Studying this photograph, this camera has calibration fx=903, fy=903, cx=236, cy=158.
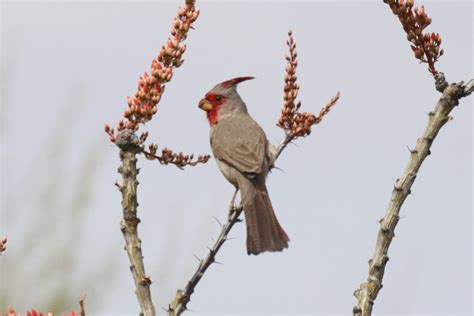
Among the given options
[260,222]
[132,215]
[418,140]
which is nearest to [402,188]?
[418,140]

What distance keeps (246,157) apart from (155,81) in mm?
2729

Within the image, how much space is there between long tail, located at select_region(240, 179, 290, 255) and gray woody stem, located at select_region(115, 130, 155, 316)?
1.86 metres

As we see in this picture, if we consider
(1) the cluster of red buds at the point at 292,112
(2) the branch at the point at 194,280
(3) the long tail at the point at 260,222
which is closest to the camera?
(2) the branch at the point at 194,280

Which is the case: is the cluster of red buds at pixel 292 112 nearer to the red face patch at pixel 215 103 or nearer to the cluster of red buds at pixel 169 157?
the cluster of red buds at pixel 169 157

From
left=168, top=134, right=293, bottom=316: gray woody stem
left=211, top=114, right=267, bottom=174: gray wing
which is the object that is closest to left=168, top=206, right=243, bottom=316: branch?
left=168, top=134, right=293, bottom=316: gray woody stem

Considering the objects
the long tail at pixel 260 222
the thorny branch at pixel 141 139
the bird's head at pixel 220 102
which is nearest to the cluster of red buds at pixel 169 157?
the thorny branch at pixel 141 139

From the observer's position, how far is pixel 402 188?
3311mm

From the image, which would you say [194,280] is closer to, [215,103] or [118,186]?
[118,186]

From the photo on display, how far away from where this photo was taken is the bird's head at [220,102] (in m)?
6.96

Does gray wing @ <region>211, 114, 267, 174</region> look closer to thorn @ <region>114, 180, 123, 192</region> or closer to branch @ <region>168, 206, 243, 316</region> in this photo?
branch @ <region>168, 206, 243, 316</region>

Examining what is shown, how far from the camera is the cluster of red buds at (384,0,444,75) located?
3686mm

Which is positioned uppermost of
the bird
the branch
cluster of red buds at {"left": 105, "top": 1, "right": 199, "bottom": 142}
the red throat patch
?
the red throat patch

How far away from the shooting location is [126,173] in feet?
11.2

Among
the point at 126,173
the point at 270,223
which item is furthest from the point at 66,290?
the point at 126,173
